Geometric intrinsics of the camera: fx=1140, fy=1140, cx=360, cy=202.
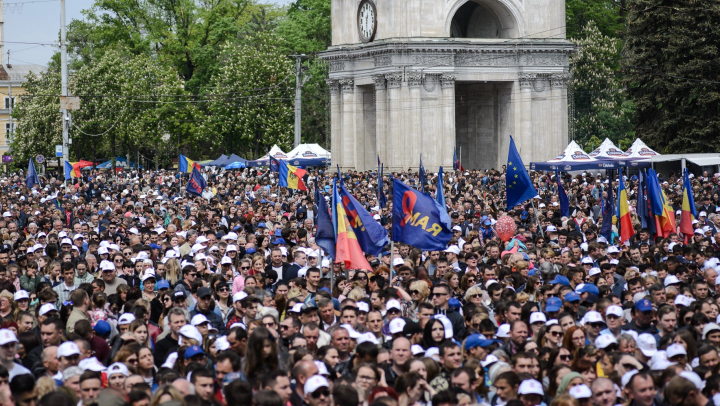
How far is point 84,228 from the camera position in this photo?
81.6 ft

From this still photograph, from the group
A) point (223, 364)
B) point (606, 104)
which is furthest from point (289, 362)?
point (606, 104)

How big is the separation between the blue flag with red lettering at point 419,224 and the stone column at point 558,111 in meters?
39.6

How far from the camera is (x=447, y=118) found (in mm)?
55156

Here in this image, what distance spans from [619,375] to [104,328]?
604 centimetres

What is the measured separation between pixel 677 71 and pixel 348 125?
16612 millimetres

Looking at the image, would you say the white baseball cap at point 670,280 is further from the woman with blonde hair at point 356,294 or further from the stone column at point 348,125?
the stone column at point 348,125

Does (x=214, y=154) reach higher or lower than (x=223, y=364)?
higher

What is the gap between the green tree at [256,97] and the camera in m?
70.2

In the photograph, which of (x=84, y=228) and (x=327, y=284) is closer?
(x=327, y=284)

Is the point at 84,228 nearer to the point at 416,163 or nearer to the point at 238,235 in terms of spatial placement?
the point at 238,235

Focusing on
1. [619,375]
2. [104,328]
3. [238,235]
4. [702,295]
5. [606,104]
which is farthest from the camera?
[606,104]

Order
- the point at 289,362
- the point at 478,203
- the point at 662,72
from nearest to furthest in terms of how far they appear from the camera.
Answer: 1. the point at 289,362
2. the point at 478,203
3. the point at 662,72

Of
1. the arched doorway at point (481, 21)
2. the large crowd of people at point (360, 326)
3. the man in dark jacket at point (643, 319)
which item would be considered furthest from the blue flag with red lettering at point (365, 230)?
the arched doorway at point (481, 21)

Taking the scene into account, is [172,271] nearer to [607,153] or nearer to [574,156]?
[574,156]
